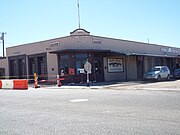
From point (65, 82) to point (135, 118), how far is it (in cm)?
2171

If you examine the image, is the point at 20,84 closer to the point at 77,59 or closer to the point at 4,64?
the point at 77,59

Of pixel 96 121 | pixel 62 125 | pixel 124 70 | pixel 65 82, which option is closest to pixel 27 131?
pixel 62 125

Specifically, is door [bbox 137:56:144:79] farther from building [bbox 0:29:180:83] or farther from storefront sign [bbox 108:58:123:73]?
storefront sign [bbox 108:58:123:73]

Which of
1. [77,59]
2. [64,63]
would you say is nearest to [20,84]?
[64,63]

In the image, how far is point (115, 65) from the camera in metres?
34.5

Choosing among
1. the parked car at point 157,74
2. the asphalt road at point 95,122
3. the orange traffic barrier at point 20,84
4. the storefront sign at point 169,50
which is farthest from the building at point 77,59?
the asphalt road at point 95,122

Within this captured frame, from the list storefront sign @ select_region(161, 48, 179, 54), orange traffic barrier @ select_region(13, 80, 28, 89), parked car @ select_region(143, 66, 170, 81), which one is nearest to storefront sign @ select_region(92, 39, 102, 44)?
parked car @ select_region(143, 66, 170, 81)

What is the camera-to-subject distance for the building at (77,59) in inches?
1191

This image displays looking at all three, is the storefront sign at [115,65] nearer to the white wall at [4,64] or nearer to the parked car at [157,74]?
the parked car at [157,74]

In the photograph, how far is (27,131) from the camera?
7055 mm

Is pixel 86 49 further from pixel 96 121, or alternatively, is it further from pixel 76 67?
pixel 96 121

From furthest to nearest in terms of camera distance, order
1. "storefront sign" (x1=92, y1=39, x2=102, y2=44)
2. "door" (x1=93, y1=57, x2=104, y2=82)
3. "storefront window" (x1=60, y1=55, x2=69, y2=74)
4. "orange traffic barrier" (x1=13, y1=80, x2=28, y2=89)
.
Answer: "storefront sign" (x1=92, y1=39, x2=102, y2=44), "door" (x1=93, y1=57, x2=104, y2=82), "storefront window" (x1=60, y1=55, x2=69, y2=74), "orange traffic barrier" (x1=13, y1=80, x2=28, y2=89)

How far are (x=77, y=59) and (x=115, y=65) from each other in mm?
6313

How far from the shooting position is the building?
30.2 m
